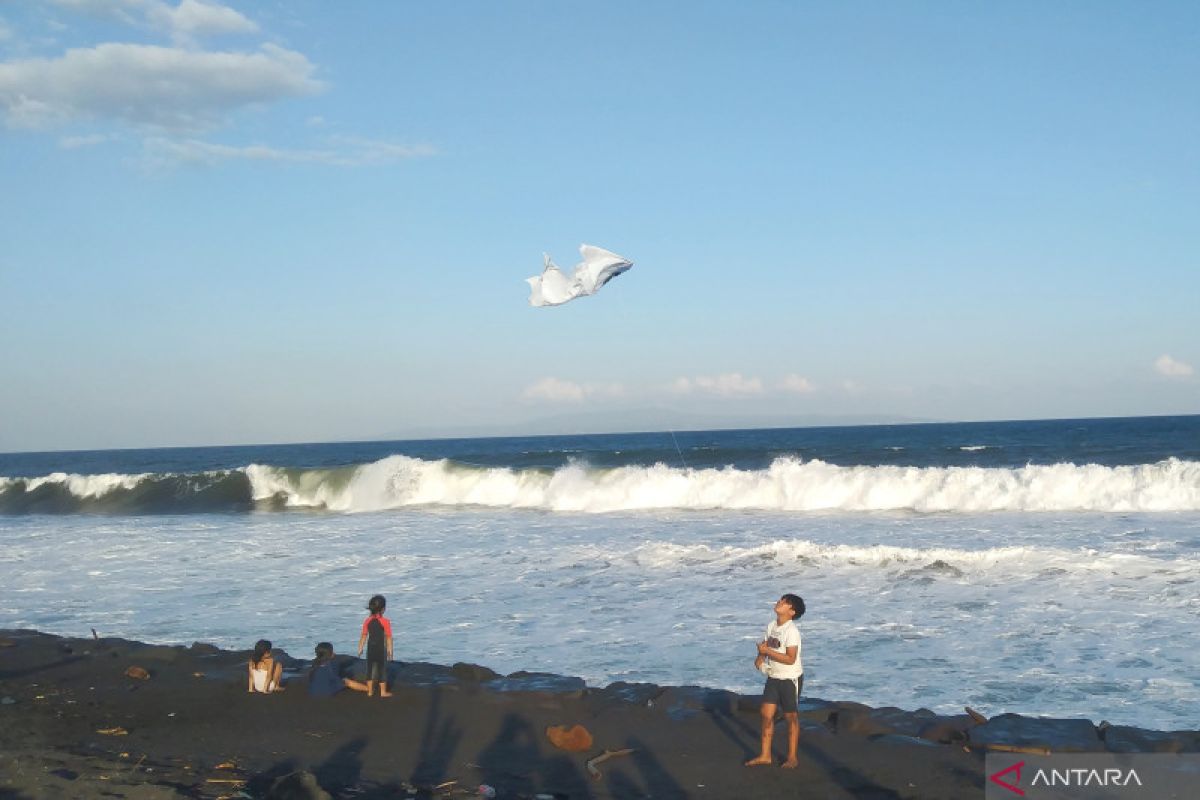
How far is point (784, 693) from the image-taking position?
618 cm

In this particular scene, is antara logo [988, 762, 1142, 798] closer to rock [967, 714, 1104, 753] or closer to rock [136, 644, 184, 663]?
rock [967, 714, 1104, 753]

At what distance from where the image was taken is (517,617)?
11.7 m

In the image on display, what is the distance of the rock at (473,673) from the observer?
841 cm

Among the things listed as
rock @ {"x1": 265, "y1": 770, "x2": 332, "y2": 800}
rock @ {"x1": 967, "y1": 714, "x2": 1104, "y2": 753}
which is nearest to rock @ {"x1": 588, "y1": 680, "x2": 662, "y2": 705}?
rock @ {"x1": 967, "y1": 714, "x2": 1104, "y2": 753}

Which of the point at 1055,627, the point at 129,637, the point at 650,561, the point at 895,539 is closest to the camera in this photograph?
the point at 1055,627

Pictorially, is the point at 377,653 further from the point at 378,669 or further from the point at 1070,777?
the point at 1070,777

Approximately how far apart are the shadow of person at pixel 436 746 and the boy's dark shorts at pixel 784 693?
2070mm

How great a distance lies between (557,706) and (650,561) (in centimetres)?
837

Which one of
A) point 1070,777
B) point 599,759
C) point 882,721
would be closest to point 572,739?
point 599,759

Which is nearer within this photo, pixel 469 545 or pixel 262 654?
pixel 262 654

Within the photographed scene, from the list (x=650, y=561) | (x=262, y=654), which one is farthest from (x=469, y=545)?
(x=262, y=654)

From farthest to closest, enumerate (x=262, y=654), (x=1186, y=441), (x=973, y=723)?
1. (x=1186, y=441)
2. (x=262, y=654)
3. (x=973, y=723)

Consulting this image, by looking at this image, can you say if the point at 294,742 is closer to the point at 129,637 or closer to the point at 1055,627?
the point at 129,637

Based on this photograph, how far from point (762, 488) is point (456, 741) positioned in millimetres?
21211
